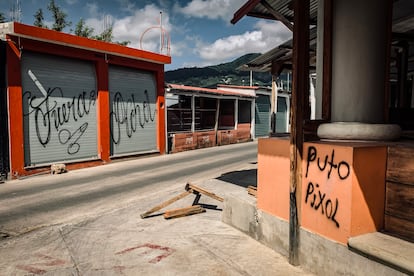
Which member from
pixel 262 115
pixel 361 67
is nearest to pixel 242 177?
pixel 361 67

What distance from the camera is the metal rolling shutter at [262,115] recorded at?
26.2 meters

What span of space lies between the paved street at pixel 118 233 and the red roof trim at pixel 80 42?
16.7 feet

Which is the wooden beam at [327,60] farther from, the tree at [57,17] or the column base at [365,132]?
the tree at [57,17]

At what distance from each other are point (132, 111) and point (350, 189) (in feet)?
43.6

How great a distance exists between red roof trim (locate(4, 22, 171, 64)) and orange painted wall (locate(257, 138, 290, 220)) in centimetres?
994

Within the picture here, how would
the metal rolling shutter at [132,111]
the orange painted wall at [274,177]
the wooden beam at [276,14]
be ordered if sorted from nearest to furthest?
the orange painted wall at [274,177] < the wooden beam at [276,14] < the metal rolling shutter at [132,111]

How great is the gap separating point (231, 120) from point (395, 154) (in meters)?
21.3

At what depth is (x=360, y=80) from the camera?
13.4 ft

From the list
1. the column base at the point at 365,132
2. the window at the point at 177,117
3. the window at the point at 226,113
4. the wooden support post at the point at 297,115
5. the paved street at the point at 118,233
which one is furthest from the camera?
the window at the point at 226,113

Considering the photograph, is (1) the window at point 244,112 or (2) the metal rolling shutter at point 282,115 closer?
(1) the window at point 244,112

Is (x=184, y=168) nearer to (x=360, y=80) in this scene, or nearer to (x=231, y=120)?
(x=360, y=80)

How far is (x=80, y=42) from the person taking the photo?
12.5m

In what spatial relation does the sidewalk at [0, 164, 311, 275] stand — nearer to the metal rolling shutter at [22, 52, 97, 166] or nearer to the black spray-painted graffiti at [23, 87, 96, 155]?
the metal rolling shutter at [22, 52, 97, 166]

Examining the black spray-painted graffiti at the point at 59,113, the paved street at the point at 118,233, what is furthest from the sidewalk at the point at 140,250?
the black spray-painted graffiti at the point at 59,113
